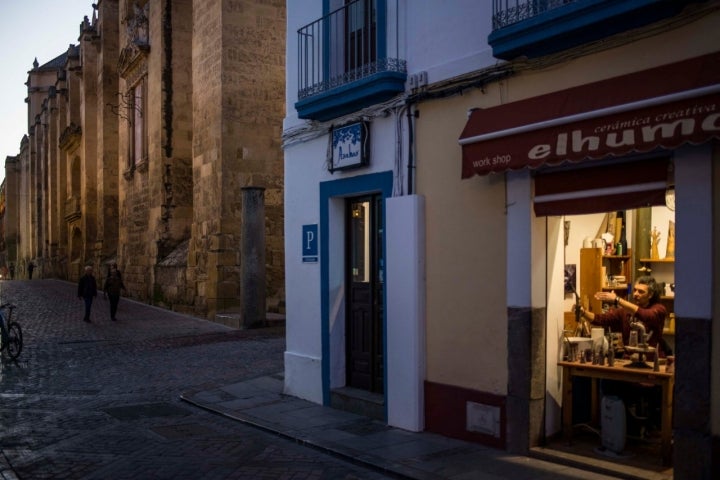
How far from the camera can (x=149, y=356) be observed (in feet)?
44.6

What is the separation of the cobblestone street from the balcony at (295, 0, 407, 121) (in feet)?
12.5

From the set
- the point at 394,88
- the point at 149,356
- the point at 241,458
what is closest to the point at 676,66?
the point at 394,88

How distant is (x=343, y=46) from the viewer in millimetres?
9000

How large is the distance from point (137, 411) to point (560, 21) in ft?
22.0

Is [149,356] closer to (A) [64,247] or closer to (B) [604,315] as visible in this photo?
(B) [604,315]

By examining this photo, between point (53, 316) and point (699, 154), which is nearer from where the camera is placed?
point (699, 154)

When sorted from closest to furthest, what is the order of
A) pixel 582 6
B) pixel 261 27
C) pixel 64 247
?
pixel 582 6, pixel 261 27, pixel 64 247

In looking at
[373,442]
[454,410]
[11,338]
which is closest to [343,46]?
[454,410]

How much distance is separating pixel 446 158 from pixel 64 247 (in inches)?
1706

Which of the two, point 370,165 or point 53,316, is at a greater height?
point 370,165

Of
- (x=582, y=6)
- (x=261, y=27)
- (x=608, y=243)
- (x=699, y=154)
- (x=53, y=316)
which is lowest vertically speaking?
(x=53, y=316)

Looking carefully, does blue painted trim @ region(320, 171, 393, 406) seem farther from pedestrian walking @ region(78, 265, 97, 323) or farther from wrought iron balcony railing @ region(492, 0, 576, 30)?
pedestrian walking @ region(78, 265, 97, 323)

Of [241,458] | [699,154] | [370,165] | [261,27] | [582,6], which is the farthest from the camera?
[261,27]

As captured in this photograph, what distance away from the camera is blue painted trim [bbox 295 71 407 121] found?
7.62 meters
